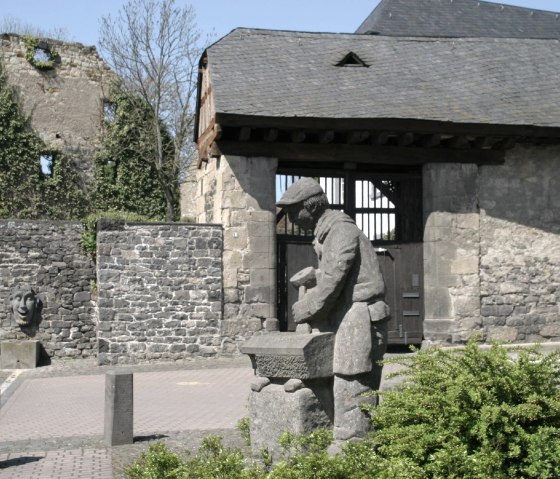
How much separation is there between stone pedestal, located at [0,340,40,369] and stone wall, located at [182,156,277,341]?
3.47m

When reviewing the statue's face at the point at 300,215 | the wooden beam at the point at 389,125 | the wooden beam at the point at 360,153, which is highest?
the wooden beam at the point at 389,125

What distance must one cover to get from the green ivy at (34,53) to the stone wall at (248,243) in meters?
12.7

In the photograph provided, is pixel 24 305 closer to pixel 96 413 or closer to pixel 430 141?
pixel 96 413

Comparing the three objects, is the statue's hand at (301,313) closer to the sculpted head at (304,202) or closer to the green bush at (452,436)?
the sculpted head at (304,202)

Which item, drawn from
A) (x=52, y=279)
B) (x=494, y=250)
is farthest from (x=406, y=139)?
(x=52, y=279)

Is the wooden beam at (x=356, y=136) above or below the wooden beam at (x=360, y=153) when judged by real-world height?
above

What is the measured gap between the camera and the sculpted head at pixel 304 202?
6.39 metres

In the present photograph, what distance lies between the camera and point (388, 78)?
56.6ft

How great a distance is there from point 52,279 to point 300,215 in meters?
11.4

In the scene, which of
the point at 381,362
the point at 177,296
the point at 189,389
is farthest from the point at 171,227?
the point at 381,362

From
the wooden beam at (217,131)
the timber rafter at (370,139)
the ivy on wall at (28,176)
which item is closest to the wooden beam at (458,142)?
the timber rafter at (370,139)

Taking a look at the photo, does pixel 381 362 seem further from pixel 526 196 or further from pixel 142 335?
pixel 526 196

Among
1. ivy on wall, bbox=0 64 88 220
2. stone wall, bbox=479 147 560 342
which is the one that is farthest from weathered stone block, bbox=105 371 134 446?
ivy on wall, bbox=0 64 88 220

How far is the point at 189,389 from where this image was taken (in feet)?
40.0
